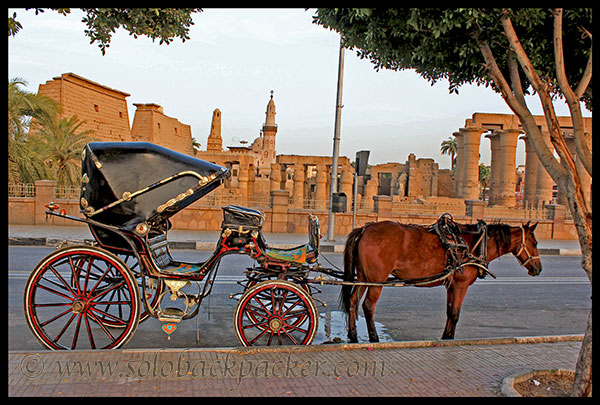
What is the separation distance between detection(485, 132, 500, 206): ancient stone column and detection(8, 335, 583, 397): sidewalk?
98.5ft

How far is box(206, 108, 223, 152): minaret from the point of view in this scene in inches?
2432

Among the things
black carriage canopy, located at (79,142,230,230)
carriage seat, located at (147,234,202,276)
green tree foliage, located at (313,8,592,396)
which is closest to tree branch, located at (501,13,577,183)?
green tree foliage, located at (313,8,592,396)

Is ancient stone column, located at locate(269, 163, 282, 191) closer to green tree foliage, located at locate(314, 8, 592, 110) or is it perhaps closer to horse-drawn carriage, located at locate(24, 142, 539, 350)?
green tree foliage, located at locate(314, 8, 592, 110)

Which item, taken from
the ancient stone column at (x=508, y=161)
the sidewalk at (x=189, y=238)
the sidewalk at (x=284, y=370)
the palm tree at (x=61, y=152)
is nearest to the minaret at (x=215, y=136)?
the palm tree at (x=61, y=152)

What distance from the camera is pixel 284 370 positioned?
456 cm

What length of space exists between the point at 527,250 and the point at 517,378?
2.27m

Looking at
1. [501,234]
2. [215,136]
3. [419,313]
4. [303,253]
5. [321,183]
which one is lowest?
[419,313]

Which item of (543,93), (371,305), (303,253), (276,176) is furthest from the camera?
(276,176)

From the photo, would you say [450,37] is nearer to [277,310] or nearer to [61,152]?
[277,310]

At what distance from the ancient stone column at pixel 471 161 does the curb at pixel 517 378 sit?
28.8 meters

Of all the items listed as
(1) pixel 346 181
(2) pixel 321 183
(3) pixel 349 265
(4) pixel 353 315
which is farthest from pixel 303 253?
(2) pixel 321 183

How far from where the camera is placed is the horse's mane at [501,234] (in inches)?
252
